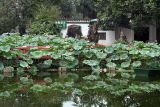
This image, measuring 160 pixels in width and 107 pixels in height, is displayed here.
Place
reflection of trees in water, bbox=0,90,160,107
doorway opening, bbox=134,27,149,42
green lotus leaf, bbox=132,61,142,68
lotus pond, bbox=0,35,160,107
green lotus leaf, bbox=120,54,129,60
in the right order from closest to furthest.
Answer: reflection of trees in water, bbox=0,90,160,107 < lotus pond, bbox=0,35,160,107 < green lotus leaf, bbox=132,61,142,68 < green lotus leaf, bbox=120,54,129,60 < doorway opening, bbox=134,27,149,42

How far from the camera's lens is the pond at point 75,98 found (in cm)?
1002

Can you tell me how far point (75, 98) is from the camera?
35.7 ft

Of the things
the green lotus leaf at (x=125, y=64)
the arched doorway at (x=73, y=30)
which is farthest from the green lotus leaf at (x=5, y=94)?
the arched doorway at (x=73, y=30)

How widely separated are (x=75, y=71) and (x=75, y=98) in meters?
6.05

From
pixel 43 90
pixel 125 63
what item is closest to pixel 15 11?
Answer: pixel 125 63

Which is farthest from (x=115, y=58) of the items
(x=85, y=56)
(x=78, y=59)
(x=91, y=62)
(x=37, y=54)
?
(x=37, y=54)

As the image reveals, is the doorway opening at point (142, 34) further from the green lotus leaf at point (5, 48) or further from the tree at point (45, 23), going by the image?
the green lotus leaf at point (5, 48)

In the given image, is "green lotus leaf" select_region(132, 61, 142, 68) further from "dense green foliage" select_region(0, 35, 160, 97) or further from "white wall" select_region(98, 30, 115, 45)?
"white wall" select_region(98, 30, 115, 45)

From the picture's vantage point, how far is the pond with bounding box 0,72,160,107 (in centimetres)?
1002

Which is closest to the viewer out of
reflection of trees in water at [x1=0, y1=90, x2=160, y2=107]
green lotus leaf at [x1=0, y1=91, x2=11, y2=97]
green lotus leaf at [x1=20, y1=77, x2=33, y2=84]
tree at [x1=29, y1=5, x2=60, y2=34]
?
reflection of trees in water at [x1=0, y1=90, x2=160, y2=107]

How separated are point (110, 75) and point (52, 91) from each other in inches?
161

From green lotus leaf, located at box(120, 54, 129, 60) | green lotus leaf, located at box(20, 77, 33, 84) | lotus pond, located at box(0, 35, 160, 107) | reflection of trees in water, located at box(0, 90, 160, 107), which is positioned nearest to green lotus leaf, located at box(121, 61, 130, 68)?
lotus pond, located at box(0, 35, 160, 107)

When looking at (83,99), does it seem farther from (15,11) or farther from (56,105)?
(15,11)

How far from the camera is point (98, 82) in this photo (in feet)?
45.2
